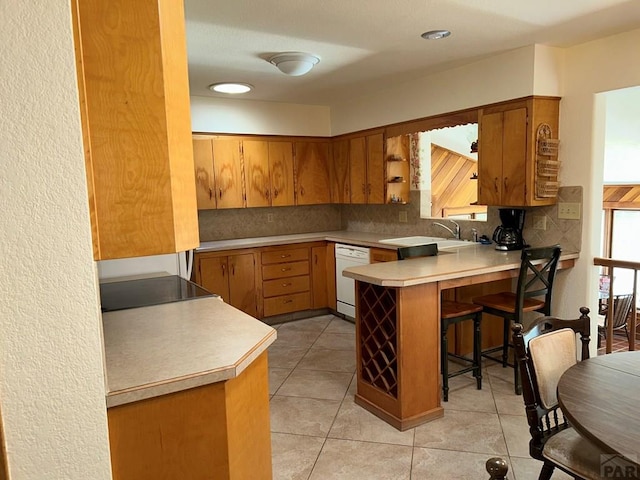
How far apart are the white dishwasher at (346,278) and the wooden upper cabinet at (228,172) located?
1231 mm

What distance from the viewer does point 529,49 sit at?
3240 millimetres

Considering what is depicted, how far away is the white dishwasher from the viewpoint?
15.1 feet

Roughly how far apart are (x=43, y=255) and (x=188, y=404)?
24.1 inches

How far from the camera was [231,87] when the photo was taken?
4.21m

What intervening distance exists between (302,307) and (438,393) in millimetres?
2443

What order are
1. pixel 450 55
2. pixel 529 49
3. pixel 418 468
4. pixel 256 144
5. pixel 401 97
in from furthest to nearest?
1. pixel 256 144
2. pixel 401 97
3. pixel 450 55
4. pixel 529 49
5. pixel 418 468

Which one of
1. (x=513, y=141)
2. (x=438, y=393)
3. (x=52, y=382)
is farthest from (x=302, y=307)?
(x=52, y=382)

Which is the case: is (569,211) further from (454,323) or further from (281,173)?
(281,173)

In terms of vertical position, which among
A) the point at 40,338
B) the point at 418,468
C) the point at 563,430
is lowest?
the point at 418,468

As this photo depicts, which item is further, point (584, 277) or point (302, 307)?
point (302, 307)

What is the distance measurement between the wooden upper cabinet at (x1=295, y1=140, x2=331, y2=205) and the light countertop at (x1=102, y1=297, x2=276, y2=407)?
10.6 ft

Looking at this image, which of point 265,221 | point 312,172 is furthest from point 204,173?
point 312,172

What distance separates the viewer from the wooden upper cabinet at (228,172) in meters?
4.78

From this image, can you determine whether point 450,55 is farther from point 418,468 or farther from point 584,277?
point 418,468
